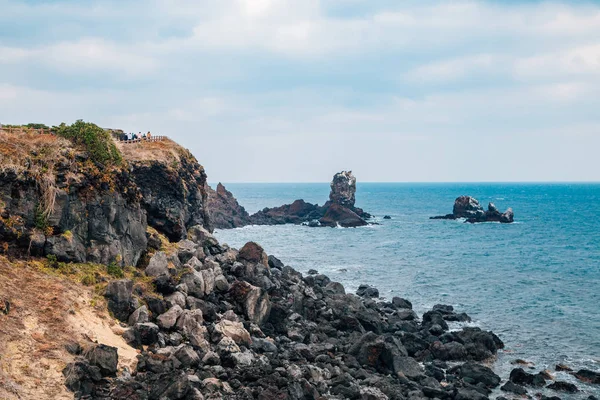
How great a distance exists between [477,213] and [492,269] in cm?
7355

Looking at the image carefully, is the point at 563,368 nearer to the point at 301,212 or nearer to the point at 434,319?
the point at 434,319

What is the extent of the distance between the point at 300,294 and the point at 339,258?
1507 inches

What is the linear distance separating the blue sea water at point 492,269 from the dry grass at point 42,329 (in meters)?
28.2

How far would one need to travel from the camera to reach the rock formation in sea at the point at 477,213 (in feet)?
478

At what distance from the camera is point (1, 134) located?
35188 mm

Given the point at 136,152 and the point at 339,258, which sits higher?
the point at 136,152

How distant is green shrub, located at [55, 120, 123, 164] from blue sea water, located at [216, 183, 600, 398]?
32.5m

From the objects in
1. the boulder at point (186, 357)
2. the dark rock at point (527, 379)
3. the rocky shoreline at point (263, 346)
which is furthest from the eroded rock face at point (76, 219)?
the dark rock at point (527, 379)

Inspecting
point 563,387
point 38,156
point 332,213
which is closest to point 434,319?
point 563,387

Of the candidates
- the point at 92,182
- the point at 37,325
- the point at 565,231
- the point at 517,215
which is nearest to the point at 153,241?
the point at 92,182

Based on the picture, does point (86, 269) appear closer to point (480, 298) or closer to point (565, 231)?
point (480, 298)

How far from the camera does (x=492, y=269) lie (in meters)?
77.6

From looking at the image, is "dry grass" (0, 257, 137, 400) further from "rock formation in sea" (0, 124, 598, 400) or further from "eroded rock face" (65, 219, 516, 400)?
"eroded rock face" (65, 219, 516, 400)

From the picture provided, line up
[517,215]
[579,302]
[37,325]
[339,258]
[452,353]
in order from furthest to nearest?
[517,215] < [339,258] < [579,302] < [452,353] < [37,325]
